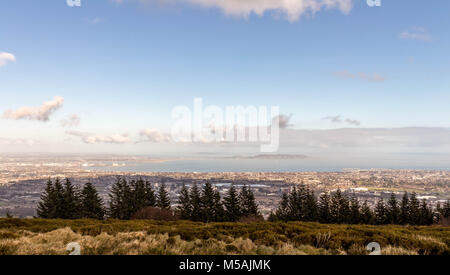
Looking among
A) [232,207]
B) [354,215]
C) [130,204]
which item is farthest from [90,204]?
[354,215]

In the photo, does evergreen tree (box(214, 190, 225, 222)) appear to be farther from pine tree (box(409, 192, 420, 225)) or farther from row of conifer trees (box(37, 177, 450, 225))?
pine tree (box(409, 192, 420, 225))

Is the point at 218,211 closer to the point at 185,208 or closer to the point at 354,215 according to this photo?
the point at 185,208

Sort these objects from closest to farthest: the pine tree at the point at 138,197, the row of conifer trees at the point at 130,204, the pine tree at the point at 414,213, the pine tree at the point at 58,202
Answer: the pine tree at the point at 58,202 < the row of conifer trees at the point at 130,204 < the pine tree at the point at 414,213 < the pine tree at the point at 138,197

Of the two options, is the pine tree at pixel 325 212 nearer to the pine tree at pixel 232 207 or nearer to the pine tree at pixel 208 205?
the pine tree at pixel 232 207

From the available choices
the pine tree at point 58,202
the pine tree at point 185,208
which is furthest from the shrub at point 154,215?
the pine tree at point 58,202

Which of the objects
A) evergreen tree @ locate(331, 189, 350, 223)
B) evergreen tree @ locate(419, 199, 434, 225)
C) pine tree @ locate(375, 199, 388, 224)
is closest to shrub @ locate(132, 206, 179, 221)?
evergreen tree @ locate(331, 189, 350, 223)
